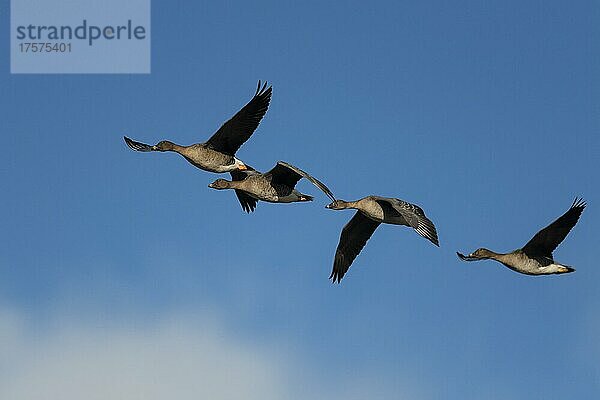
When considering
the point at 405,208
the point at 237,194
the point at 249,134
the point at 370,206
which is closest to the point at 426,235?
the point at 405,208

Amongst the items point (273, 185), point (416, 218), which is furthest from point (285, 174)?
point (416, 218)

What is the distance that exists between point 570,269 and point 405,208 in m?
5.34

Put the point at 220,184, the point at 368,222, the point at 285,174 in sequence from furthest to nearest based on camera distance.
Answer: the point at 368,222 < the point at 220,184 < the point at 285,174

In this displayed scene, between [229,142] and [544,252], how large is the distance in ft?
30.0

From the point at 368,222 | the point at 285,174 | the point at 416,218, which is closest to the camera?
the point at 416,218

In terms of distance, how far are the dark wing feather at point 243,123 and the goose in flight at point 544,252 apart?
759cm

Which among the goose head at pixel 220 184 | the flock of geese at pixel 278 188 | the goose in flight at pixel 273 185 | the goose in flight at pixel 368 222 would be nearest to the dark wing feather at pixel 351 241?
the goose in flight at pixel 368 222

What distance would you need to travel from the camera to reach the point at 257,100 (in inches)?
1193

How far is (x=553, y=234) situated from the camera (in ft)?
102

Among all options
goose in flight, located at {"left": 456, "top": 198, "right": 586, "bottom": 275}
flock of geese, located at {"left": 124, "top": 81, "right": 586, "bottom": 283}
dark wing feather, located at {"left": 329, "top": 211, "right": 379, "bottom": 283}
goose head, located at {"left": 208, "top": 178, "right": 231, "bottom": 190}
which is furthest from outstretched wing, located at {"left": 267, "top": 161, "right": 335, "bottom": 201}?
goose in flight, located at {"left": 456, "top": 198, "right": 586, "bottom": 275}

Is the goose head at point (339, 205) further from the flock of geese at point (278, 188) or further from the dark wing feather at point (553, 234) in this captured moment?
the dark wing feather at point (553, 234)

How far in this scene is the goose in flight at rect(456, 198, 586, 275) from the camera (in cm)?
3097

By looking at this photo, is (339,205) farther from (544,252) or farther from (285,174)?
(544,252)

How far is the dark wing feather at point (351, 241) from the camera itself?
34062 mm
